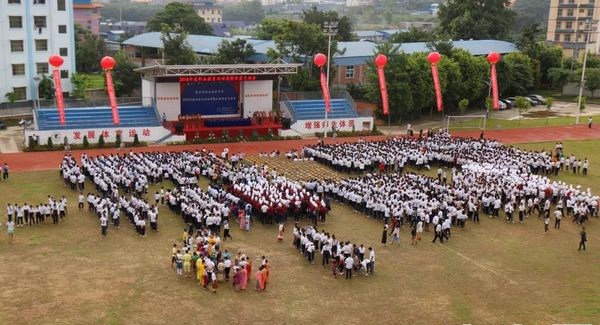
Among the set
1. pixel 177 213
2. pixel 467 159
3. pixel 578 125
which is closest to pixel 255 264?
pixel 177 213

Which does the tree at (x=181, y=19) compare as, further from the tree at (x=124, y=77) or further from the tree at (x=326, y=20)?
the tree at (x=124, y=77)

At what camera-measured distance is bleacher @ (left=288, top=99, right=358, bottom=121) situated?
4459 centimetres

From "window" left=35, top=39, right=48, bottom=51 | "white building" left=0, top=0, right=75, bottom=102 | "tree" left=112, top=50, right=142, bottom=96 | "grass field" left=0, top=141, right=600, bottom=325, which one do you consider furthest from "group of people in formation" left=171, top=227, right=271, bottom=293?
"tree" left=112, top=50, right=142, bottom=96

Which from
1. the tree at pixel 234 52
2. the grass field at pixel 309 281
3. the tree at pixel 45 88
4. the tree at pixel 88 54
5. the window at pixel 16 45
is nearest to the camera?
the grass field at pixel 309 281

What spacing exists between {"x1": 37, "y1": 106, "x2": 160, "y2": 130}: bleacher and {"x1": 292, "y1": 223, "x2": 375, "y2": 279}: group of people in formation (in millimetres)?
21264

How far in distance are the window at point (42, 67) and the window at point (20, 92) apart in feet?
5.85

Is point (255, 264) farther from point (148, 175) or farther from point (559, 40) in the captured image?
point (559, 40)

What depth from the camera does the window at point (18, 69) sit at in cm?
4897

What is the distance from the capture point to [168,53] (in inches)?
2130

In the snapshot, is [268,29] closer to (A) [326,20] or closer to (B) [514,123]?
(A) [326,20]

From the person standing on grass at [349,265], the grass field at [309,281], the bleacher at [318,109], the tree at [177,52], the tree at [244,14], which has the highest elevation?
the tree at [244,14]

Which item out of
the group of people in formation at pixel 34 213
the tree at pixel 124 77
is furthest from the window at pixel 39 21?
the group of people in formation at pixel 34 213

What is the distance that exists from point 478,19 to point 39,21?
48.3 m

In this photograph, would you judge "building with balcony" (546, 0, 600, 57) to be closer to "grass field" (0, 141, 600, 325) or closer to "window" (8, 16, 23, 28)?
"window" (8, 16, 23, 28)
